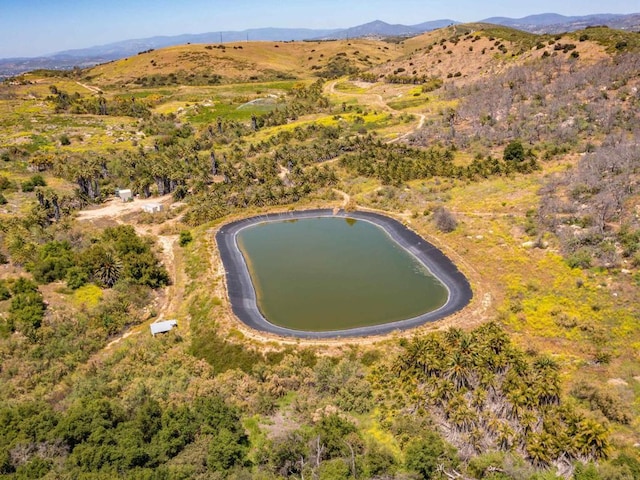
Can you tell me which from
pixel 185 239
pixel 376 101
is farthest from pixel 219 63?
pixel 185 239

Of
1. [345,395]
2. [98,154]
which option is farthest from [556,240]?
[98,154]

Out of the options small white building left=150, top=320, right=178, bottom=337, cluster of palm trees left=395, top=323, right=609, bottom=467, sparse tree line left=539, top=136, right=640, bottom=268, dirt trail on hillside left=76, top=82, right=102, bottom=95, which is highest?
dirt trail on hillside left=76, top=82, right=102, bottom=95

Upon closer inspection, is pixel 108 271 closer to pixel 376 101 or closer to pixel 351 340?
pixel 351 340

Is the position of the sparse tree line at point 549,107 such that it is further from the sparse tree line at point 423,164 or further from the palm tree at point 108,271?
the palm tree at point 108,271

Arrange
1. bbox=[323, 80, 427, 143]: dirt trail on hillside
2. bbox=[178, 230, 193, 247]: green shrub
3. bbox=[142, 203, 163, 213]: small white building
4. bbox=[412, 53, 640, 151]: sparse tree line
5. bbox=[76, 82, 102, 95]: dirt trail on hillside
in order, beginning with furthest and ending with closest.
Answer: bbox=[76, 82, 102, 95]: dirt trail on hillside < bbox=[323, 80, 427, 143]: dirt trail on hillside < bbox=[412, 53, 640, 151]: sparse tree line < bbox=[142, 203, 163, 213]: small white building < bbox=[178, 230, 193, 247]: green shrub

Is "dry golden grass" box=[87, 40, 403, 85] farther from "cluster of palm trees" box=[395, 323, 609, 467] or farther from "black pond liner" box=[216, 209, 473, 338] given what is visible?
"cluster of palm trees" box=[395, 323, 609, 467]

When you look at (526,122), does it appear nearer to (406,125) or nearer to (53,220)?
(406,125)

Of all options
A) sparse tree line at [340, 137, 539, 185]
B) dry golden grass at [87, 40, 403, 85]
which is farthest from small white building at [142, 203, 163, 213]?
dry golden grass at [87, 40, 403, 85]
